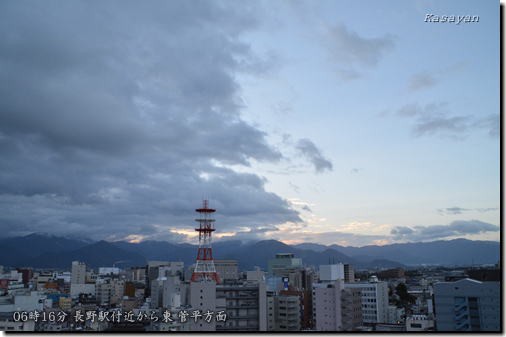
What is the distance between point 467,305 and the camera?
8695mm

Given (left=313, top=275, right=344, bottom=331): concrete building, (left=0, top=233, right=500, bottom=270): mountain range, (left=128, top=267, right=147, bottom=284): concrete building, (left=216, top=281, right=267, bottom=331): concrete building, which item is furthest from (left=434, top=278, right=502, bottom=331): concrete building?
(left=0, top=233, right=500, bottom=270): mountain range

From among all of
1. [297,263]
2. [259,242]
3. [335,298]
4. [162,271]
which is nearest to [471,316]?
[335,298]

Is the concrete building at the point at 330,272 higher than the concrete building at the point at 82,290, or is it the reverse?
Answer: the concrete building at the point at 330,272

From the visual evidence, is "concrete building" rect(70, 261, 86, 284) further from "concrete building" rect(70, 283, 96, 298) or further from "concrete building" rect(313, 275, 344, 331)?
"concrete building" rect(313, 275, 344, 331)

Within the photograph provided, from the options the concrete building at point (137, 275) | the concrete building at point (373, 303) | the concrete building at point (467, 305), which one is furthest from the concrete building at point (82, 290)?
the concrete building at point (467, 305)

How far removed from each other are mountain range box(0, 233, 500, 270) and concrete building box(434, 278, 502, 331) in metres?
55.7

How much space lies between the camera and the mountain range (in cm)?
7269

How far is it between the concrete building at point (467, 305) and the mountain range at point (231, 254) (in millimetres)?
Result: 55663

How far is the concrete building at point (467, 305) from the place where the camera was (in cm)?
835

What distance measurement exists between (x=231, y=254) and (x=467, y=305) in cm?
8460

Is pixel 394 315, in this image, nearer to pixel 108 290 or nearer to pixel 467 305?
pixel 467 305

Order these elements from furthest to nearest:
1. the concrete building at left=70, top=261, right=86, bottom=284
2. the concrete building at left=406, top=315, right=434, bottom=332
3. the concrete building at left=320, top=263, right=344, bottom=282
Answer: the concrete building at left=70, top=261, right=86, bottom=284, the concrete building at left=320, top=263, right=344, bottom=282, the concrete building at left=406, top=315, right=434, bottom=332

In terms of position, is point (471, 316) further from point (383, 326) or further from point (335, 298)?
point (335, 298)

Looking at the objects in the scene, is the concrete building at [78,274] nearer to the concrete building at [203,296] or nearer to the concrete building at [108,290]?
the concrete building at [108,290]
